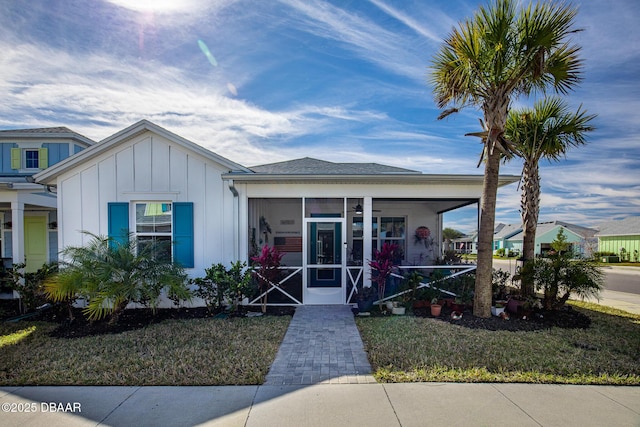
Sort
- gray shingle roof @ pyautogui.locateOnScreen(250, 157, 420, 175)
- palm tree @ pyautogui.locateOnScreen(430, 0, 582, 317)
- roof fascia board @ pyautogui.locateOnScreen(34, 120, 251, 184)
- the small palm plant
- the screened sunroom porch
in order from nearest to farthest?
palm tree @ pyautogui.locateOnScreen(430, 0, 582, 317)
the small palm plant
roof fascia board @ pyautogui.locateOnScreen(34, 120, 251, 184)
gray shingle roof @ pyautogui.locateOnScreen(250, 157, 420, 175)
the screened sunroom porch

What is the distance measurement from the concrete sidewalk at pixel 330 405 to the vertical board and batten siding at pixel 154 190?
4131 mm

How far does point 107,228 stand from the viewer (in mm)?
7582

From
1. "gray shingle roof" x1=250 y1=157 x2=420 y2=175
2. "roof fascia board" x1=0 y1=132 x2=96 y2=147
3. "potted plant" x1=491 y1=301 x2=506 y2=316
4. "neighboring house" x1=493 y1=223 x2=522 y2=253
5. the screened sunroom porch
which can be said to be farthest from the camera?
"neighboring house" x1=493 y1=223 x2=522 y2=253

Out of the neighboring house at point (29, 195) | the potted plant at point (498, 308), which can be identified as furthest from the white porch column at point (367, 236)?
the neighboring house at point (29, 195)

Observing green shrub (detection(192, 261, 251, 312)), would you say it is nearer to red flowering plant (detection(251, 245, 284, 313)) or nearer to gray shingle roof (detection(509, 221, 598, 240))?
red flowering plant (detection(251, 245, 284, 313))

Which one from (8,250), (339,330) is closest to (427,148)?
(339,330)

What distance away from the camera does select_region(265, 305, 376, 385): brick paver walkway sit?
4.02 metres

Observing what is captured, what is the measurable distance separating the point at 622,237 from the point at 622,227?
4.36 feet

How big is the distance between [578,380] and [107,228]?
918 cm

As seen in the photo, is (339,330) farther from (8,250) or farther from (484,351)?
(8,250)

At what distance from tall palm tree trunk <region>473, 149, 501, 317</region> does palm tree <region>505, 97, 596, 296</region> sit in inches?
75.2

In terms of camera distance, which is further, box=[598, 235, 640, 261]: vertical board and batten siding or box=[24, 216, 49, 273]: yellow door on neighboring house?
box=[598, 235, 640, 261]: vertical board and batten siding

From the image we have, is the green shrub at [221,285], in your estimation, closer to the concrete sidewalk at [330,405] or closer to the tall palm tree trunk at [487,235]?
the concrete sidewalk at [330,405]

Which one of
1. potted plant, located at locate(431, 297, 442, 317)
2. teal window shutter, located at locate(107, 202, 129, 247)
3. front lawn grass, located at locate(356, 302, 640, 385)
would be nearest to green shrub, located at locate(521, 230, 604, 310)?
front lawn grass, located at locate(356, 302, 640, 385)
